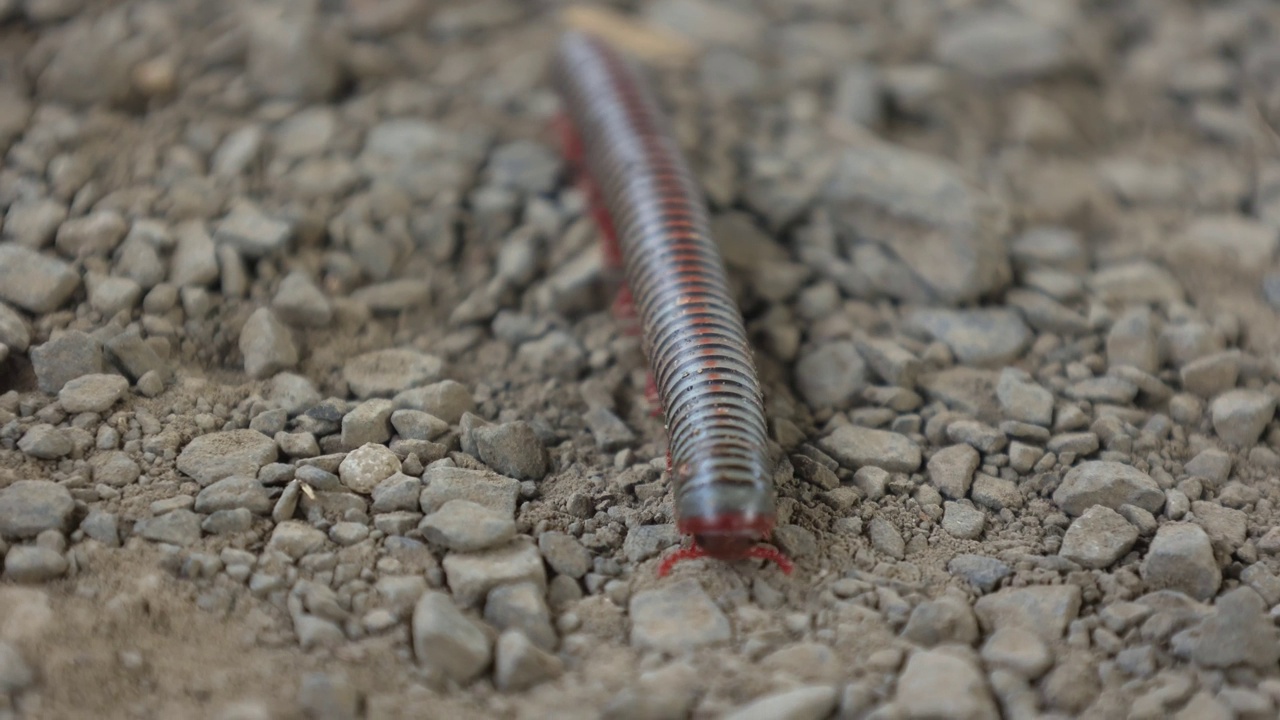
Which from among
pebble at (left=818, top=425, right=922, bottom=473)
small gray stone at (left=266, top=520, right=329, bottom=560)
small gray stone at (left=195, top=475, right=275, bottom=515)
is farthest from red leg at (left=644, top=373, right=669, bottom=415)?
small gray stone at (left=195, top=475, right=275, bottom=515)

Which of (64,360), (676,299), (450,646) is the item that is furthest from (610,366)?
(64,360)

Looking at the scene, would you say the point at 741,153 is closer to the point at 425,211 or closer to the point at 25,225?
the point at 425,211

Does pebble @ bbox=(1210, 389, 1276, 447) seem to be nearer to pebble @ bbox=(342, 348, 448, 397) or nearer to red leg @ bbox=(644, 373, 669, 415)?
red leg @ bbox=(644, 373, 669, 415)

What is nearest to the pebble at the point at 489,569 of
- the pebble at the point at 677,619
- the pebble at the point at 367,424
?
the pebble at the point at 677,619

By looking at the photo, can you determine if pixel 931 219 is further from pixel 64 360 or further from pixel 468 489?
pixel 64 360

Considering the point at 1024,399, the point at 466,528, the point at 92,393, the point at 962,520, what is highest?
the point at 92,393

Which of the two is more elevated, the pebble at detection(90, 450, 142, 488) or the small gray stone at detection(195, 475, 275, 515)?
the pebble at detection(90, 450, 142, 488)
